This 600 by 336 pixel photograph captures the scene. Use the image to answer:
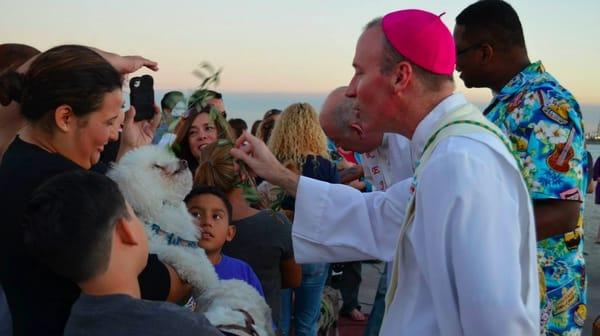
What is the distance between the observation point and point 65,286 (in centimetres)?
192

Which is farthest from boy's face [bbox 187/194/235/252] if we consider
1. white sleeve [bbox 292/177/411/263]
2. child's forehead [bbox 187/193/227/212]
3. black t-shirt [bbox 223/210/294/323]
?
white sleeve [bbox 292/177/411/263]

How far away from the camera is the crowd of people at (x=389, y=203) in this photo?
176cm

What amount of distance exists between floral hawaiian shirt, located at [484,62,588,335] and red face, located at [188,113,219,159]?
91.0 inches

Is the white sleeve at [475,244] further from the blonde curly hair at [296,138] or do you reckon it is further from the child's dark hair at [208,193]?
the blonde curly hair at [296,138]

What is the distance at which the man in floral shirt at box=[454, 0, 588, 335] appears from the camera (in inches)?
109

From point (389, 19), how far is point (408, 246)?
79cm

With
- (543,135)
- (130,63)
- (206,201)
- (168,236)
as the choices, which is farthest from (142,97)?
(543,135)

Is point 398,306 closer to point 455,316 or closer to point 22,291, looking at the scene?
point 455,316

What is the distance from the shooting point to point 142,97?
128 inches

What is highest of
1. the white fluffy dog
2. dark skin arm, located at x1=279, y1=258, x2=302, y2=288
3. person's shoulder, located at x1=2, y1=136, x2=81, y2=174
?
person's shoulder, located at x1=2, y1=136, x2=81, y2=174

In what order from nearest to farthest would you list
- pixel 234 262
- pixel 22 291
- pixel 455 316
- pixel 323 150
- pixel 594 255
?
pixel 455 316, pixel 22 291, pixel 234 262, pixel 323 150, pixel 594 255

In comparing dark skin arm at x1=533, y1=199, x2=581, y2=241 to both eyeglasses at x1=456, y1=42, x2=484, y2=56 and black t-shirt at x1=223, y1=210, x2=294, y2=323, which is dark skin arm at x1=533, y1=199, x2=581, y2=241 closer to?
eyeglasses at x1=456, y1=42, x2=484, y2=56

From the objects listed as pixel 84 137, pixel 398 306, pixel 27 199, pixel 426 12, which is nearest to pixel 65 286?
pixel 27 199

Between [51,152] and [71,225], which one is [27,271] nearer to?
[71,225]
